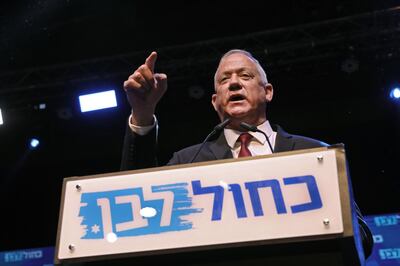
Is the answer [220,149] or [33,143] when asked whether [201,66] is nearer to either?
[33,143]

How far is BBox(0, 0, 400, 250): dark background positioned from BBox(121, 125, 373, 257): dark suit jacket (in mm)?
3275

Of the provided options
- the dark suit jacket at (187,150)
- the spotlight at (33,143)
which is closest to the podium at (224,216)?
the dark suit jacket at (187,150)

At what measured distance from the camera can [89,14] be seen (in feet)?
16.6

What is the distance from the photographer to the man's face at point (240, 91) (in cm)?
160

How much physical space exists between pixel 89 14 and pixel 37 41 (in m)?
0.54

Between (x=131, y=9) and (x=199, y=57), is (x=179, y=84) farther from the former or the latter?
(x=131, y=9)

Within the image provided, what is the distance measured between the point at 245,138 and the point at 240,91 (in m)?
0.18

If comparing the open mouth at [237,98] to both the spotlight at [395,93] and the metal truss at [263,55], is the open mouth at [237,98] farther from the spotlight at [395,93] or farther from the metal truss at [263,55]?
the spotlight at [395,93]

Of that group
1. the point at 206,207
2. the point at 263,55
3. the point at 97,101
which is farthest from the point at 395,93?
the point at 206,207

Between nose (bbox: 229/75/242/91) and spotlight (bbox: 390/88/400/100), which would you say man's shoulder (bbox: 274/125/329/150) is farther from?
spotlight (bbox: 390/88/400/100)

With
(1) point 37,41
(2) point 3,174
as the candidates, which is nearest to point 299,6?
(1) point 37,41

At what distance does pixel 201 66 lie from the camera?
16.1ft

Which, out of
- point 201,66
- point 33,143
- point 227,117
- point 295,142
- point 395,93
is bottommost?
point 295,142

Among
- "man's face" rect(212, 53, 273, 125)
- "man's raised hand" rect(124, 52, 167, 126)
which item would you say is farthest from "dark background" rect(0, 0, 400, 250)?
"man's raised hand" rect(124, 52, 167, 126)
